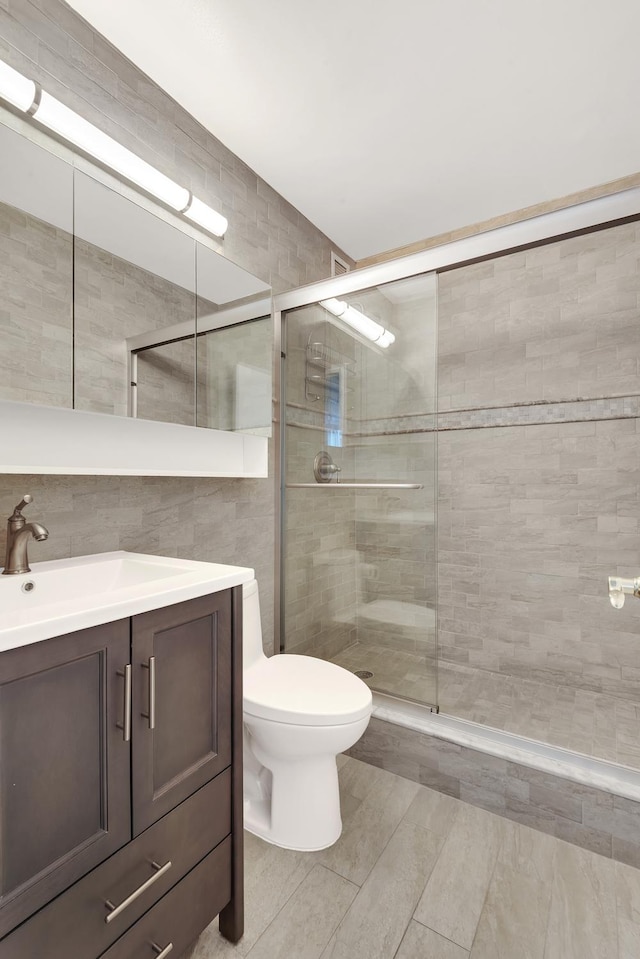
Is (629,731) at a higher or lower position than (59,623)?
lower

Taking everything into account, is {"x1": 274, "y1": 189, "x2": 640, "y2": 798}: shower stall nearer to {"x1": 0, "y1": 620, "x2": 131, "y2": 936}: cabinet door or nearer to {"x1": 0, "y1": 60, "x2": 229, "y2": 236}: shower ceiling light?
{"x1": 0, "y1": 60, "x2": 229, "y2": 236}: shower ceiling light

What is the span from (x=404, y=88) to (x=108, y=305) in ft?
4.47

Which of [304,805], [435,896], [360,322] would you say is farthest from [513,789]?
[360,322]

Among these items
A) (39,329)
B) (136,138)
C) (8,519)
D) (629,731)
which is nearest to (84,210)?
(39,329)

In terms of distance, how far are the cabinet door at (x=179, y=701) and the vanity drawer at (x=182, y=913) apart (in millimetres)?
199

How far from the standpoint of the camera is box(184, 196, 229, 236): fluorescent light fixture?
181 cm

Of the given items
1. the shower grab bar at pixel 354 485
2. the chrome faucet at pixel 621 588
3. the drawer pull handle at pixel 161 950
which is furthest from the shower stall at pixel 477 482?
the drawer pull handle at pixel 161 950

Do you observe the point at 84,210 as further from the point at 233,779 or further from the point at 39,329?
the point at 233,779

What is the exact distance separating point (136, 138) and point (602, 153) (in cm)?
191

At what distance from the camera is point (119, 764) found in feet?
3.04

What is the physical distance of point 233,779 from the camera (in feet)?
3.97

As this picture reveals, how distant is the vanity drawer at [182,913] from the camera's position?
0.97 meters

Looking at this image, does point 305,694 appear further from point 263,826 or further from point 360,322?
point 360,322

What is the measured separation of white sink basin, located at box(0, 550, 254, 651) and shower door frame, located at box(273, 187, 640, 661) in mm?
972
